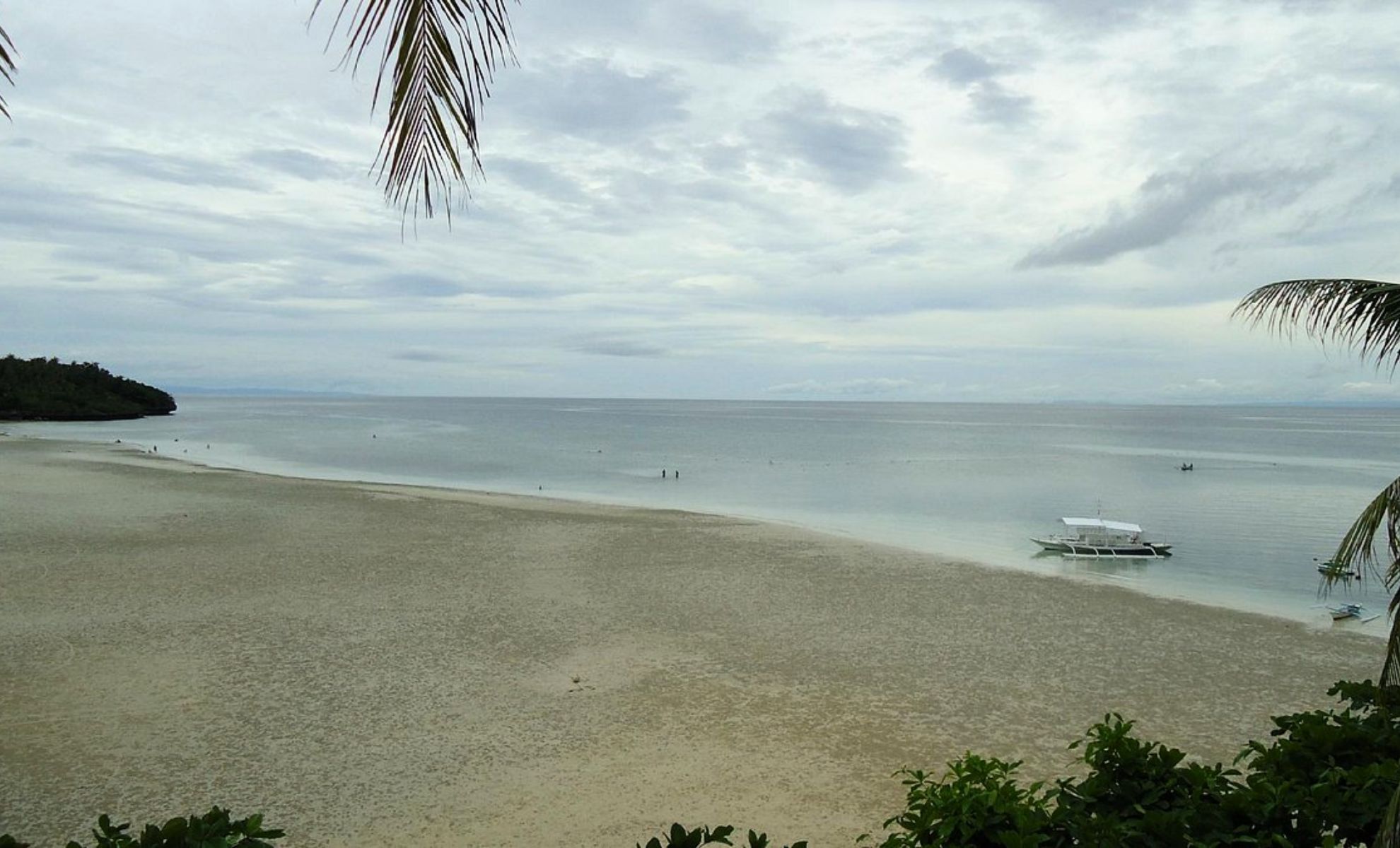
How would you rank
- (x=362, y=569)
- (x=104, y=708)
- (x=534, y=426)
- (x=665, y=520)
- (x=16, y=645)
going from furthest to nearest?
(x=534, y=426)
(x=665, y=520)
(x=362, y=569)
(x=16, y=645)
(x=104, y=708)

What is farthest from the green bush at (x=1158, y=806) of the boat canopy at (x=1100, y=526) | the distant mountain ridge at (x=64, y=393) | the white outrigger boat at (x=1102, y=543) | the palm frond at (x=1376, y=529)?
the distant mountain ridge at (x=64, y=393)

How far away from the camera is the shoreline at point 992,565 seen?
15602mm

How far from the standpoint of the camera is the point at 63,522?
66.3ft

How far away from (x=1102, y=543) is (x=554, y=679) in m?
18.1

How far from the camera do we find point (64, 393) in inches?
3137

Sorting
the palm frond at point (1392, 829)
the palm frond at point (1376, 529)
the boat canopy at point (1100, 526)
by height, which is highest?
the palm frond at point (1376, 529)

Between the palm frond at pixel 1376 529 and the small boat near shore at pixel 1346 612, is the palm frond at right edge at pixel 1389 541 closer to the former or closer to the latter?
the palm frond at pixel 1376 529

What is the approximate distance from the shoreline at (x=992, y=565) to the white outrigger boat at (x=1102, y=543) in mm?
983

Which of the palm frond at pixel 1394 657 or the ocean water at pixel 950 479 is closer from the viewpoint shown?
the palm frond at pixel 1394 657

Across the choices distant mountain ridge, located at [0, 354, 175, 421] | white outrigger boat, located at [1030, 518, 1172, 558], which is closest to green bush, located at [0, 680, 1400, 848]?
white outrigger boat, located at [1030, 518, 1172, 558]

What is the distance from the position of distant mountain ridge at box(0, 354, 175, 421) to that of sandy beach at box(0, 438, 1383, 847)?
70.5 meters

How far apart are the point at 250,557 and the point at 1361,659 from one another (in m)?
19.3

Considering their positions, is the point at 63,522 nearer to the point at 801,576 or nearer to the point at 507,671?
the point at 507,671

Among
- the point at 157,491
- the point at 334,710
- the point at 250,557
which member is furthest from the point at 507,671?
the point at 157,491
